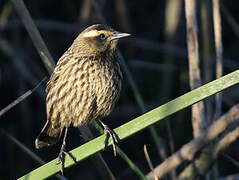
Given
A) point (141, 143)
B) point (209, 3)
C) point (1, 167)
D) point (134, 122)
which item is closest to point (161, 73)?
point (141, 143)

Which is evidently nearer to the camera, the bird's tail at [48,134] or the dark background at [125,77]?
the bird's tail at [48,134]

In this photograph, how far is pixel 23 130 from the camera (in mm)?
5539

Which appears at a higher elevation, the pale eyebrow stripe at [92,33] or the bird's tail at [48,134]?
the pale eyebrow stripe at [92,33]

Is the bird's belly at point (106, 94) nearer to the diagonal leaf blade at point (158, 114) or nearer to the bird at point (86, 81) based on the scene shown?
the bird at point (86, 81)

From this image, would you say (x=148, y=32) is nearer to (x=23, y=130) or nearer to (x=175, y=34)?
(x=175, y=34)

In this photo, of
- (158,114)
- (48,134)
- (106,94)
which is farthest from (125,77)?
(158,114)

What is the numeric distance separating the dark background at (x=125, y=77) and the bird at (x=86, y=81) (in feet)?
5.41

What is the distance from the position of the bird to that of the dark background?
5.41ft

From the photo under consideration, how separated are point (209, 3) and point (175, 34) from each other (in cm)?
103

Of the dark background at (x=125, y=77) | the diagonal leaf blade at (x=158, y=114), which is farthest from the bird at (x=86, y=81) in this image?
the dark background at (x=125, y=77)

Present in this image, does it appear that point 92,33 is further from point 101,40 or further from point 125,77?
point 125,77

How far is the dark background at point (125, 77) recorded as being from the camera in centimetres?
534

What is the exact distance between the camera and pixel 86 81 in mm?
3449

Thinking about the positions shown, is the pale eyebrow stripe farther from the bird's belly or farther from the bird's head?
the bird's belly
